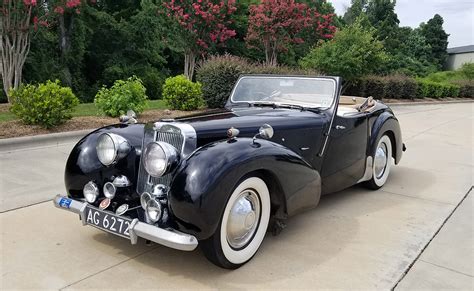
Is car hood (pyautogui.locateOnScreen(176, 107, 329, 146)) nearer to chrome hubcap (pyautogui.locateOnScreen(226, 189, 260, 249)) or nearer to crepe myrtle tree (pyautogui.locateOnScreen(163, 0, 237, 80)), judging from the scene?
chrome hubcap (pyautogui.locateOnScreen(226, 189, 260, 249))

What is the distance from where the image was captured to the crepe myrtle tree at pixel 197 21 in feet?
49.5

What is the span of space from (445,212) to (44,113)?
20.4ft

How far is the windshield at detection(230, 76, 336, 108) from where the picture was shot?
443 cm

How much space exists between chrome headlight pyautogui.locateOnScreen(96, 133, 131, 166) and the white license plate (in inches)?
16.0

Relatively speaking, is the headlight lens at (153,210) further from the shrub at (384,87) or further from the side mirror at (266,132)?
the shrub at (384,87)

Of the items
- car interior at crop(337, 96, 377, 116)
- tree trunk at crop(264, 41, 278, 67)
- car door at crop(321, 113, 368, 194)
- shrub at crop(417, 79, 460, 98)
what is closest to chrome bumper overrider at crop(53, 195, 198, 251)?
car door at crop(321, 113, 368, 194)

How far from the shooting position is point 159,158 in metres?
2.88

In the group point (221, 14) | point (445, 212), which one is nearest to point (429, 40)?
point (221, 14)

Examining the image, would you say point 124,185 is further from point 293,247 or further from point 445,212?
point 445,212

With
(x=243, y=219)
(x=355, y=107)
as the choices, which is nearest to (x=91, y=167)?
(x=243, y=219)

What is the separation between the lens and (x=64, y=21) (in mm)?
16828

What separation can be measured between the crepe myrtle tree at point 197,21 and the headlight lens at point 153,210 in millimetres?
13144

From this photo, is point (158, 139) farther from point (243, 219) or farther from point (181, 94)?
point (181, 94)

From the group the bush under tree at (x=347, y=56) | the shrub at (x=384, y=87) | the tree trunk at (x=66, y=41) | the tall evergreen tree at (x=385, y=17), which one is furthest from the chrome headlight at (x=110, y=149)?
the tall evergreen tree at (x=385, y=17)
